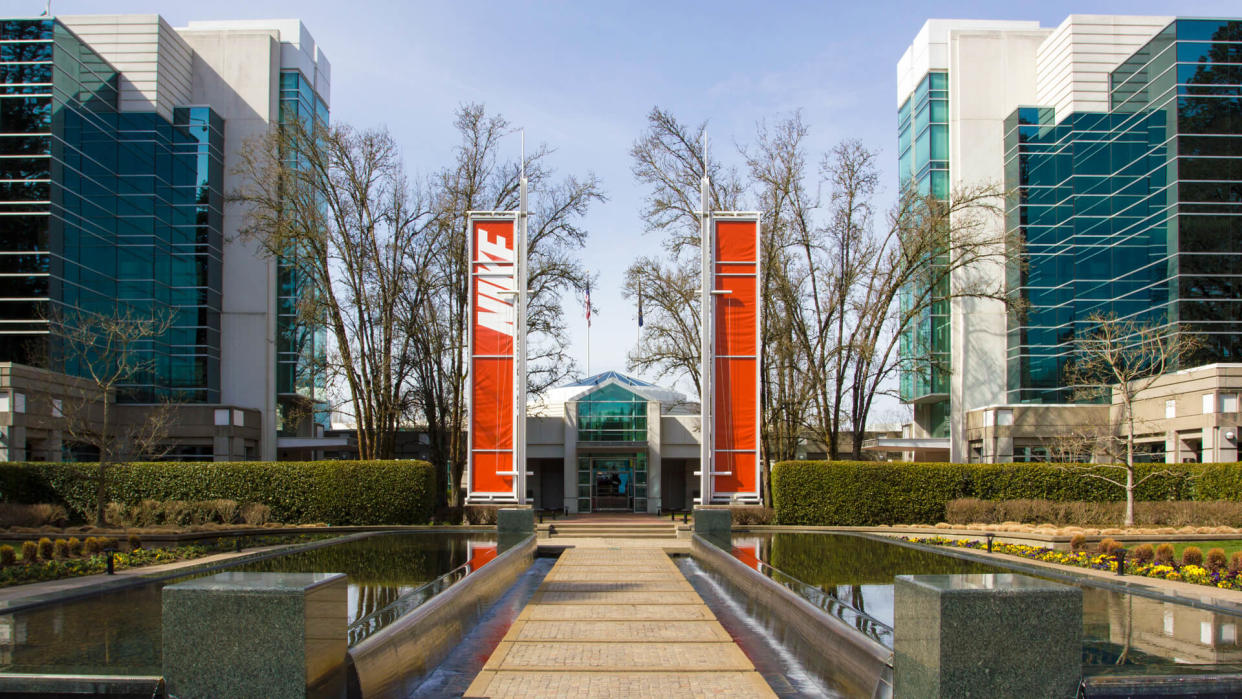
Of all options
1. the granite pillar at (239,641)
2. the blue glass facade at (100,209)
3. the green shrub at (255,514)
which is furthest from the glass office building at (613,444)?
the granite pillar at (239,641)

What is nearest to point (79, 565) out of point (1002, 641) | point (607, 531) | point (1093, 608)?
point (607, 531)

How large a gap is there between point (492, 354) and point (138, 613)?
1304 cm

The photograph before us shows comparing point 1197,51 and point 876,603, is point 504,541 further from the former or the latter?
point 1197,51

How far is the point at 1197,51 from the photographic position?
130ft

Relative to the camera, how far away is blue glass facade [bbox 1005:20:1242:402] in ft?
126

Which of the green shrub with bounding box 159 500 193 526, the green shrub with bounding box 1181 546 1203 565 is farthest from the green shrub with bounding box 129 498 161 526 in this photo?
the green shrub with bounding box 1181 546 1203 565

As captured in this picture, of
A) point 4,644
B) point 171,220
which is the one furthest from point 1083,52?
point 4,644

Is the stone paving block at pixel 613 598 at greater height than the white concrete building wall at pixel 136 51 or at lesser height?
lesser

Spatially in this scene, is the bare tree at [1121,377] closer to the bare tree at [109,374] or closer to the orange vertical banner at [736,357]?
the orange vertical banner at [736,357]

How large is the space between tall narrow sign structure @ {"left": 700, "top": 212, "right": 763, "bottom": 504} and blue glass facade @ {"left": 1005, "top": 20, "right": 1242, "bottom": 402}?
54.0 feet

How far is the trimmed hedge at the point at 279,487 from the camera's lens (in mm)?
28656

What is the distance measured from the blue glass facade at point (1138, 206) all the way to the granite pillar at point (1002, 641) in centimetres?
3119

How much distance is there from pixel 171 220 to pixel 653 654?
141ft

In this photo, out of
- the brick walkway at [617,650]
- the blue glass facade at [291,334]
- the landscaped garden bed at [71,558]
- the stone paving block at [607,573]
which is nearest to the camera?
the brick walkway at [617,650]
